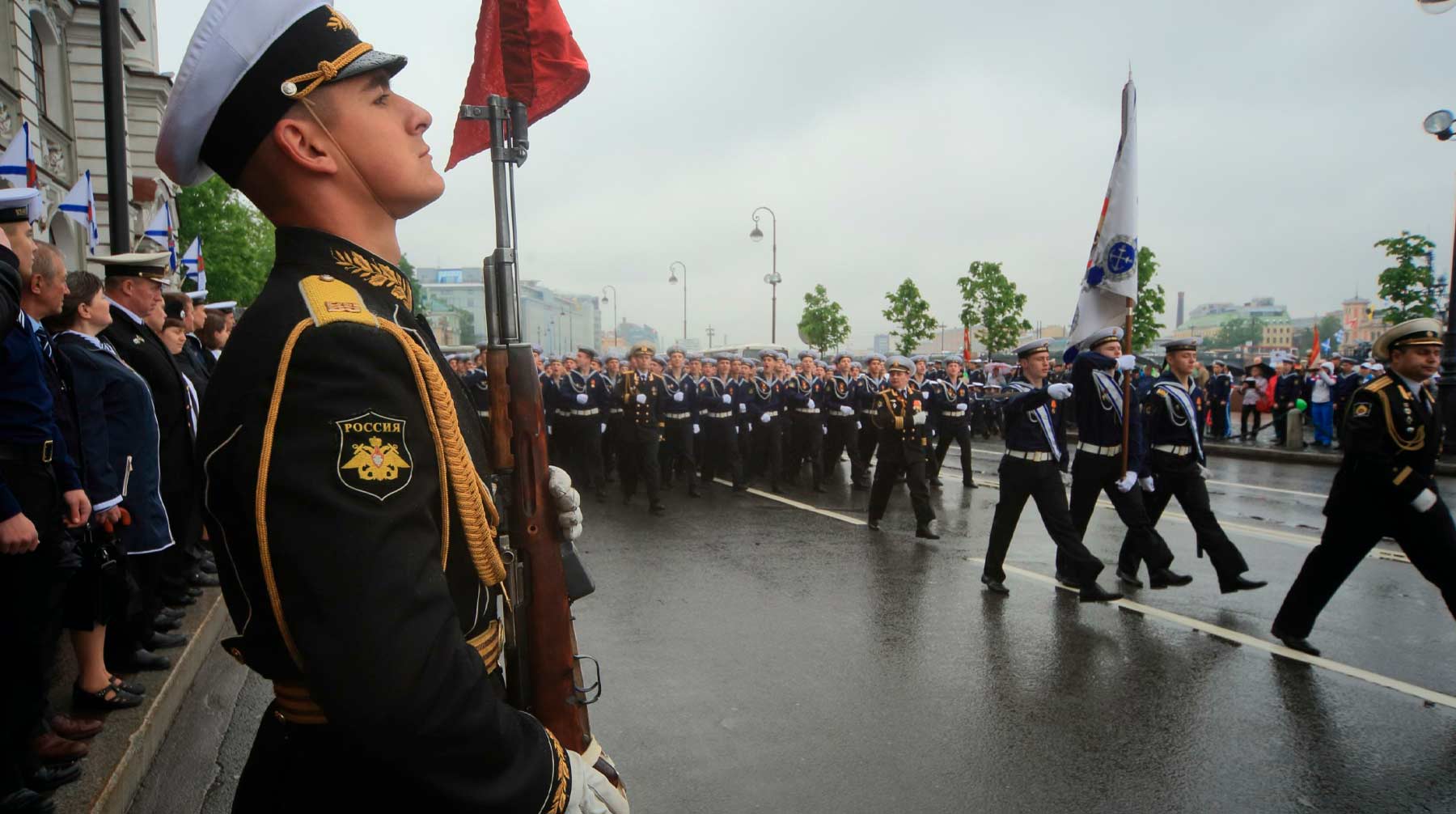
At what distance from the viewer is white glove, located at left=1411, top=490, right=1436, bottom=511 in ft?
16.3

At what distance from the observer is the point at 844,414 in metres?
14.2

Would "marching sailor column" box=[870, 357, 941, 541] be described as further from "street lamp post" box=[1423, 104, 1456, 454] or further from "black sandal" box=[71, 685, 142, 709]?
"street lamp post" box=[1423, 104, 1456, 454]

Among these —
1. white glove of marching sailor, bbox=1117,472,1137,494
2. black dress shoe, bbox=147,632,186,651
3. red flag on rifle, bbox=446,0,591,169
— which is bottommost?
black dress shoe, bbox=147,632,186,651

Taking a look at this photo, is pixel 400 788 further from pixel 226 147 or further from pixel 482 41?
pixel 482 41

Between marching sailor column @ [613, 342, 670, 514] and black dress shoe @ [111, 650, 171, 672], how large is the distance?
22.4ft

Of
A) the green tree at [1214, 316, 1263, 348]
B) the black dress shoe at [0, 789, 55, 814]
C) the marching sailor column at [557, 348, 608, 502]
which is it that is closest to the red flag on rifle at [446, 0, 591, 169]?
the black dress shoe at [0, 789, 55, 814]

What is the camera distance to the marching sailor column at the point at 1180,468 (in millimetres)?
6457

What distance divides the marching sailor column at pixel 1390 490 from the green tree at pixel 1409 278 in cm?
1844

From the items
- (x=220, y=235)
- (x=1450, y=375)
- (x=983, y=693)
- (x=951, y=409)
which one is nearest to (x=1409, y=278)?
(x=1450, y=375)

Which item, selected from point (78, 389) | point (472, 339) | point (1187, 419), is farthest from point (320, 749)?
point (472, 339)

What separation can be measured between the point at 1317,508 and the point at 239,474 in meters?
12.4

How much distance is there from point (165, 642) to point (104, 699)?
1099 millimetres

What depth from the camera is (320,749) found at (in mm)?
1357

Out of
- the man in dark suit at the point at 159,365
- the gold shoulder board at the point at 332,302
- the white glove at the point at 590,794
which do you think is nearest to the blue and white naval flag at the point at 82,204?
the man in dark suit at the point at 159,365
